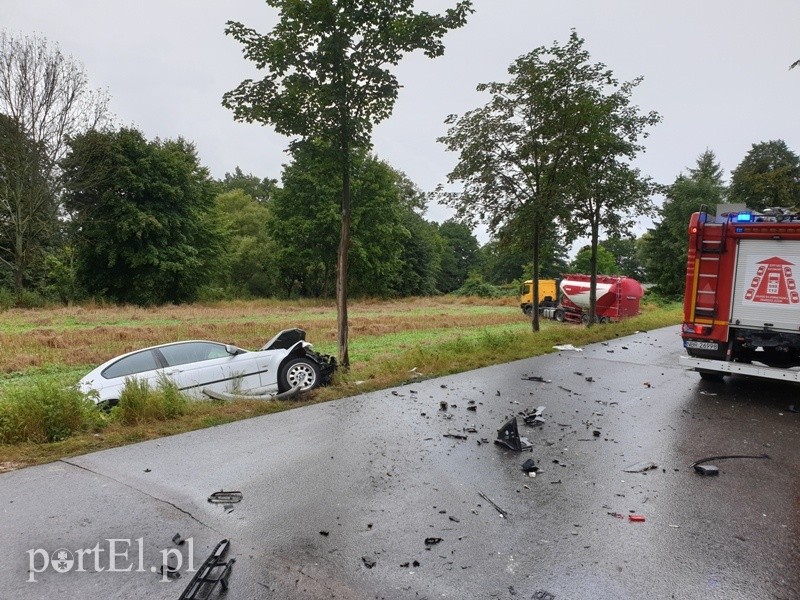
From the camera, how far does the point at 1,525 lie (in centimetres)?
380

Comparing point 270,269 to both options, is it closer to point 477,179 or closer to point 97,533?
point 477,179

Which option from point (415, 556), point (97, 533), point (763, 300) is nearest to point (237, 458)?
point (97, 533)

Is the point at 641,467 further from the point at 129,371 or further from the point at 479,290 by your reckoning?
the point at 479,290

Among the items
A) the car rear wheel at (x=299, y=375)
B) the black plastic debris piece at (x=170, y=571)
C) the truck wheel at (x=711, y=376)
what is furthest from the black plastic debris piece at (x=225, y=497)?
the truck wheel at (x=711, y=376)

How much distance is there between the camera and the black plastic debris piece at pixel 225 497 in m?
4.30

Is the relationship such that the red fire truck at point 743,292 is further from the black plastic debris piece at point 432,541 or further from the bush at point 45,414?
the bush at point 45,414

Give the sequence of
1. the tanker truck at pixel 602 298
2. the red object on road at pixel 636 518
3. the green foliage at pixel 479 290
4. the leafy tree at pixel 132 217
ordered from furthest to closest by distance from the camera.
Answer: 1. the green foliage at pixel 479 290
2. the leafy tree at pixel 132 217
3. the tanker truck at pixel 602 298
4. the red object on road at pixel 636 518

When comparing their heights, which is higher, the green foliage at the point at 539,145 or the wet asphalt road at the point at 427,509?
the green foliage at the point at 539,145

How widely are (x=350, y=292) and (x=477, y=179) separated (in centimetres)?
3609

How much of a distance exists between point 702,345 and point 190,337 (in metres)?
16.3

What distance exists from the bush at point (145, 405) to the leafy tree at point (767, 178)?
4031 cm

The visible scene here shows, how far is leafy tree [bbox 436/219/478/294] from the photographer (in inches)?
3115

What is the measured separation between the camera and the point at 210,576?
3.17 m

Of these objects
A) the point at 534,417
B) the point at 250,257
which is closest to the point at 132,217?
the point at 250,257
